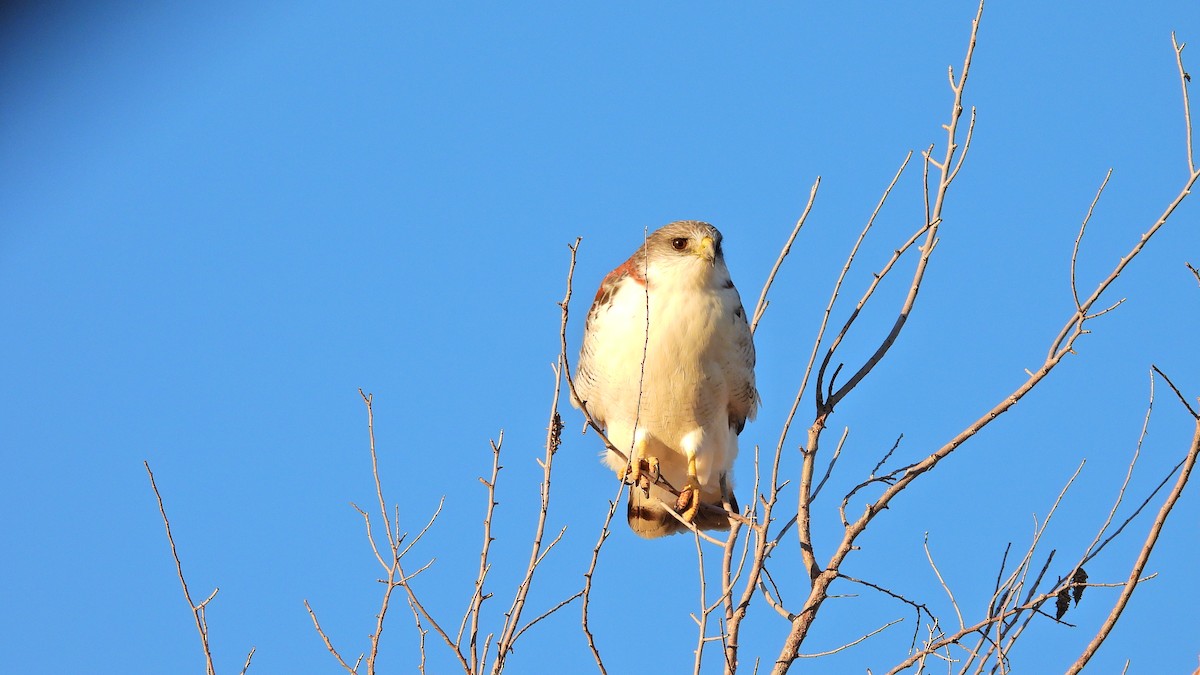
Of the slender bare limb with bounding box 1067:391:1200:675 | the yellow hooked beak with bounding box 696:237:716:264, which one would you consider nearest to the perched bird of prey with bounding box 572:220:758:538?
the yellow hooked beak with bounding box 696:237:716:264

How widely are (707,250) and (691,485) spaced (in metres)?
1.08

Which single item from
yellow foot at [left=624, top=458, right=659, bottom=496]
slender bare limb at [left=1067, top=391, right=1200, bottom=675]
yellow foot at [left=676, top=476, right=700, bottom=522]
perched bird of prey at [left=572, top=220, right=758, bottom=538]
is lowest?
slender bare limb at [left=1067, top=391, right=1200, bottom=675]

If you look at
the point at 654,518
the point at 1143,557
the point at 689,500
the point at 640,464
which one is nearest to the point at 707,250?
the point at 640,464

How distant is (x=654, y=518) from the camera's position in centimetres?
565

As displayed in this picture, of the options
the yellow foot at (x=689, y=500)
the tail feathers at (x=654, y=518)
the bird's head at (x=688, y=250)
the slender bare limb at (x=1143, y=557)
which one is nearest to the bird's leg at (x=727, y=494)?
the tail feathers at (x=654, y=518)

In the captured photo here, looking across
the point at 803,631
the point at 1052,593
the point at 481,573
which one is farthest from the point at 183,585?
the point at 1052,593

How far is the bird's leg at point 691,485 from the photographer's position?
5.31 meters

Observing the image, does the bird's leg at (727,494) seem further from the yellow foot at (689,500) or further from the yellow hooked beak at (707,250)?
the yellow hooked beak at (707,250)

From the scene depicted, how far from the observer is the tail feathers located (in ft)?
18.3

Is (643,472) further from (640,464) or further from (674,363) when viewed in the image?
(674,363)

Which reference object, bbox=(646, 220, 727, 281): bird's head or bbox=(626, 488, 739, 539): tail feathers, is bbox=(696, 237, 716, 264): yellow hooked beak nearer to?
bbox=(646, 220, 727, 281): bird's head

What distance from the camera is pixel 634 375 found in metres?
5.09

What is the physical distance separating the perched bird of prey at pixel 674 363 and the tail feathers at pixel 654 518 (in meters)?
0.03

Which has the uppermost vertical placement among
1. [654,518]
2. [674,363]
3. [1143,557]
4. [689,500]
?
[674,363]
